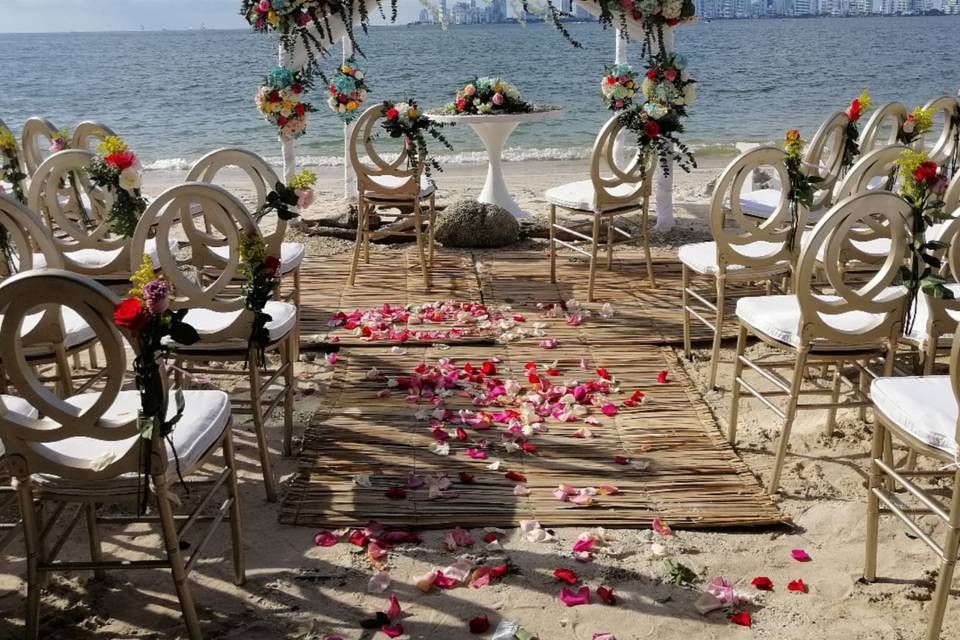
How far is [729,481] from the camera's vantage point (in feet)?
10.7

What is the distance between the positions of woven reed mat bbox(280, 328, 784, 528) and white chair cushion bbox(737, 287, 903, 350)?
0.54m

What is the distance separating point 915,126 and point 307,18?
4.27 m

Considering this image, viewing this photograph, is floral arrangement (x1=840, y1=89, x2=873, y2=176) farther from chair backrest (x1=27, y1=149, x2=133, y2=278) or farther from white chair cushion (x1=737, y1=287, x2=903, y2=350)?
chair backrest (x1=27, y1=149, x2=133, y2=278)

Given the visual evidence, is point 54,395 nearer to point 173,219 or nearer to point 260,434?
point 173,219

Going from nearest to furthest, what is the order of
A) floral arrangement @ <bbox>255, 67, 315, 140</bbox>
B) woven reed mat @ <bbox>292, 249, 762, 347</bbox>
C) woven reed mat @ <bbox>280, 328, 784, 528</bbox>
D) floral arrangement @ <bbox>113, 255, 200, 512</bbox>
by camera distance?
floral arrangement @ <bbox>113, 255, 200, 512</bbox>, woven reed mat @ <bbox>280, 328, 784, 528</bbox>, woven reed mat @ <bbox>292, 249, 762, 347</bbox>, floral arrangement @ <bbox>255, 67, 315, 140</bbox>

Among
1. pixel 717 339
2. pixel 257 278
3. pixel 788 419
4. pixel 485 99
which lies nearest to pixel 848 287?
pixel 788 419

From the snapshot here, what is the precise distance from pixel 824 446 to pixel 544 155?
12.1m

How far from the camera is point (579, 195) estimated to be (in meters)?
5.46

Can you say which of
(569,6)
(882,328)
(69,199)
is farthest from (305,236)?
(882,328)

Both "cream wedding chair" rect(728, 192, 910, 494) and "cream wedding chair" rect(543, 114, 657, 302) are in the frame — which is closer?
"cream wedding chair" rect(728, 192, 910, 494)

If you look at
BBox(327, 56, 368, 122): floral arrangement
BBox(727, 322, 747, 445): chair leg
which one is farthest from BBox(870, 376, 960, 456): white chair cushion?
BBox(327, 56, 368, 122): floral arrangement

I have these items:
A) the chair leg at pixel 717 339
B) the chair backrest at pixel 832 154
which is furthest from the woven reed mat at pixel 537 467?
the chair backrest at pixel 832 154

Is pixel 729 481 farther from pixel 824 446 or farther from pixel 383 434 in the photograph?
pixel 383 434

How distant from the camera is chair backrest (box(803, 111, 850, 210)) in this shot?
4555 mm
